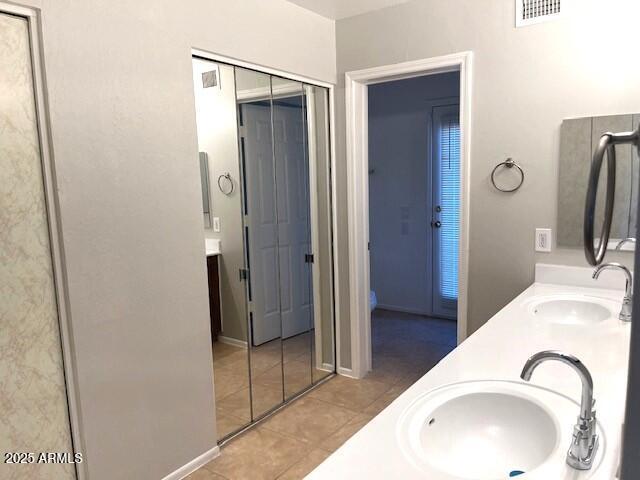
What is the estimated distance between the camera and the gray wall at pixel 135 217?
1.85 metres

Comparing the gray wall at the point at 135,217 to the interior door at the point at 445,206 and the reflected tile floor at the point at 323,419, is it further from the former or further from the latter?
the interior door at the point at 445,206

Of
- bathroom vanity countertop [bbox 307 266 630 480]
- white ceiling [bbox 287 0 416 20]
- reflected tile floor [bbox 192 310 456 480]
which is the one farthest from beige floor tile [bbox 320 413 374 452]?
white ceiling [bbox 287 0 416 20]

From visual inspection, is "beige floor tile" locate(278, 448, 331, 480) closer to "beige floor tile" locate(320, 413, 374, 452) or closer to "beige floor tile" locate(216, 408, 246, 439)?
"beige floor tile" locate(320, 413, 374, 452)

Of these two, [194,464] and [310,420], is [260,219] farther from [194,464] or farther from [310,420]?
[194,464]

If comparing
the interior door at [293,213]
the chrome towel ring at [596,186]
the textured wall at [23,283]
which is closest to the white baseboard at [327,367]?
the interior door at [293,213]

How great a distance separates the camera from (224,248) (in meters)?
2.69

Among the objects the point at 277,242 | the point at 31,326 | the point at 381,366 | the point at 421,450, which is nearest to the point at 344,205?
the point at 277,242

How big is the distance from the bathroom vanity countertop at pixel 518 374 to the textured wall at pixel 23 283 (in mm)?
1233

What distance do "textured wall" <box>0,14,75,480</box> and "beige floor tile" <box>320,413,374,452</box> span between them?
137 centimetres

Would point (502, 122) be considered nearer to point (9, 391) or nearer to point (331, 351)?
point (331, 351)

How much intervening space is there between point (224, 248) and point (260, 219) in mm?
307

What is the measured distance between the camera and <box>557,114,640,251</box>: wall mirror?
7.72 feet

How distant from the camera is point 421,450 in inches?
46.8

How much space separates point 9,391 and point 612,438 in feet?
6.20
